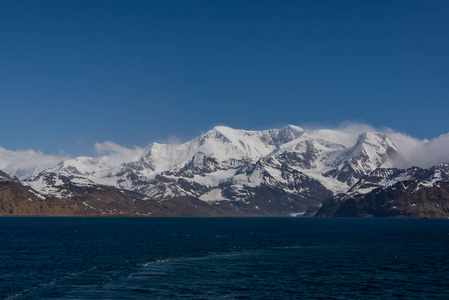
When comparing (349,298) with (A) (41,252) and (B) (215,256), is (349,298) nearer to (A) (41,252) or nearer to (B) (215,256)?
(B) (215,256)

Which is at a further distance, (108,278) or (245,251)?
(245,251)

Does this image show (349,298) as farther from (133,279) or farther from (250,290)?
(133,279)

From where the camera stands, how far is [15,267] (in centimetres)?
12200

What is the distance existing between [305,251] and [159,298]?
91115 mm

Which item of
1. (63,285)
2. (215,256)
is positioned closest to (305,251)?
(215,256)

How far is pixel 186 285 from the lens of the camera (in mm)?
98062

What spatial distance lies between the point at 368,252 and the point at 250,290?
80.1m

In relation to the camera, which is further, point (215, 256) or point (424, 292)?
point (215, 256)

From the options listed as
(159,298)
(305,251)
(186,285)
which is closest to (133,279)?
(186,285)

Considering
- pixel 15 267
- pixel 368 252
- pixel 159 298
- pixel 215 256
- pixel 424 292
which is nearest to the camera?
pixel 159 298

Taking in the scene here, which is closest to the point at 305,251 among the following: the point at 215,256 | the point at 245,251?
the point at 245,251

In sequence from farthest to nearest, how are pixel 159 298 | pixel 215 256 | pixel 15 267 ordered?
1. pixel 215 256
2. pixel 15 267
3. pixel 159 298

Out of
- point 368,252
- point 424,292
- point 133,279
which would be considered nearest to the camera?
point 424,292

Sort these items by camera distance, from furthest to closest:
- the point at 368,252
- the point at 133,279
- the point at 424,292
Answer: the point at 368,252 < the point at 133,279 < the point at 424,292
